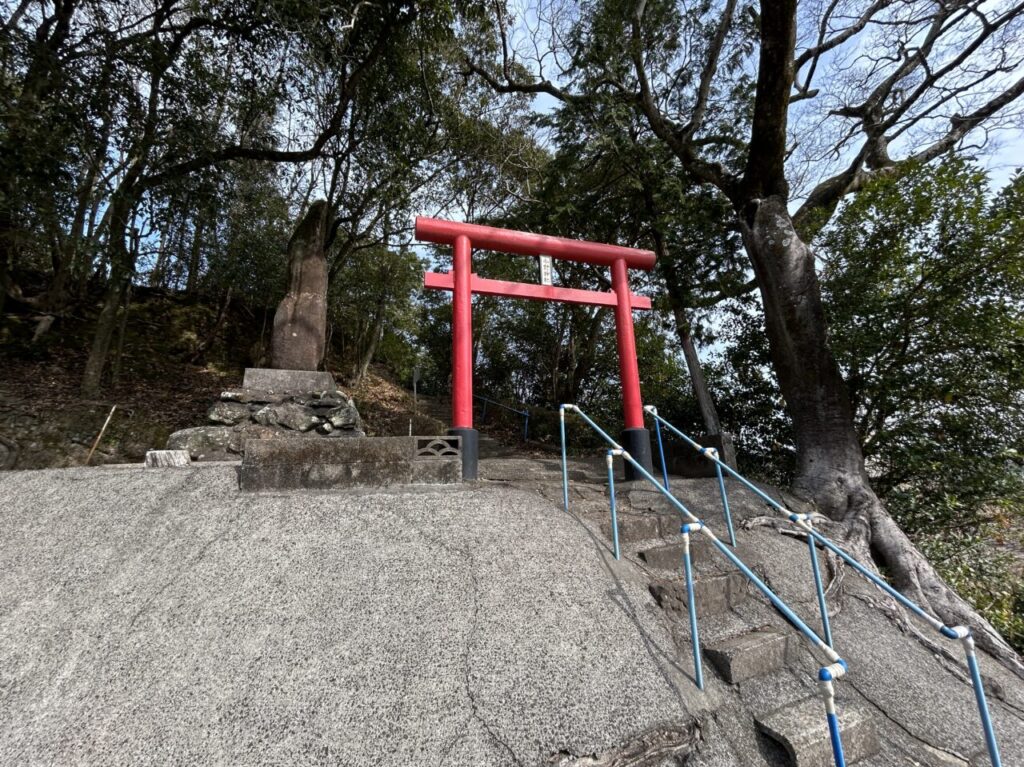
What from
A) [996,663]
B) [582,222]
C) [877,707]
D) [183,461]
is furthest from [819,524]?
[582,222]

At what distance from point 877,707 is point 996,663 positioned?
1.71m

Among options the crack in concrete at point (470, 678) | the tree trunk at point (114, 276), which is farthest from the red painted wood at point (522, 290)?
the tree trunk at point (114, 276)

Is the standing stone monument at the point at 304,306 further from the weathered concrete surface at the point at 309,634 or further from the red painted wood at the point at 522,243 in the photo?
the weathered concrete surface at the point at 309,634

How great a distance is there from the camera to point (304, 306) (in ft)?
18.3

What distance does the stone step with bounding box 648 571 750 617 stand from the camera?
245 centimetres

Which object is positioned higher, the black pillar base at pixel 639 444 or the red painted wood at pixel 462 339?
the red painted wood at pixel 462 339

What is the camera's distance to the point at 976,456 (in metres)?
4.51

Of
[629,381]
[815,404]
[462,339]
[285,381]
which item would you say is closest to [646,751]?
[462,339]

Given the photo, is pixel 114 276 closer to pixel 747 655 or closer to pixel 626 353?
pixel 626 353

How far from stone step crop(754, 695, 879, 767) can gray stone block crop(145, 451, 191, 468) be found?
4.11 meters

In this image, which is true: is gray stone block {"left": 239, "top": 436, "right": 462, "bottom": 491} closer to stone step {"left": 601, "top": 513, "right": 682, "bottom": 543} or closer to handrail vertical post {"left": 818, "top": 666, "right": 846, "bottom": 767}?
stone step {"left": 601, "top": 513, "right": 682, "bottom": 543}

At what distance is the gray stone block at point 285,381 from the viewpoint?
4.81 metres

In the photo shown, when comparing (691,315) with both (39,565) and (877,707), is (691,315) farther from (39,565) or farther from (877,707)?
(39,565)

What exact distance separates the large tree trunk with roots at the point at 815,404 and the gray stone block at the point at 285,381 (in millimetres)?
5293
